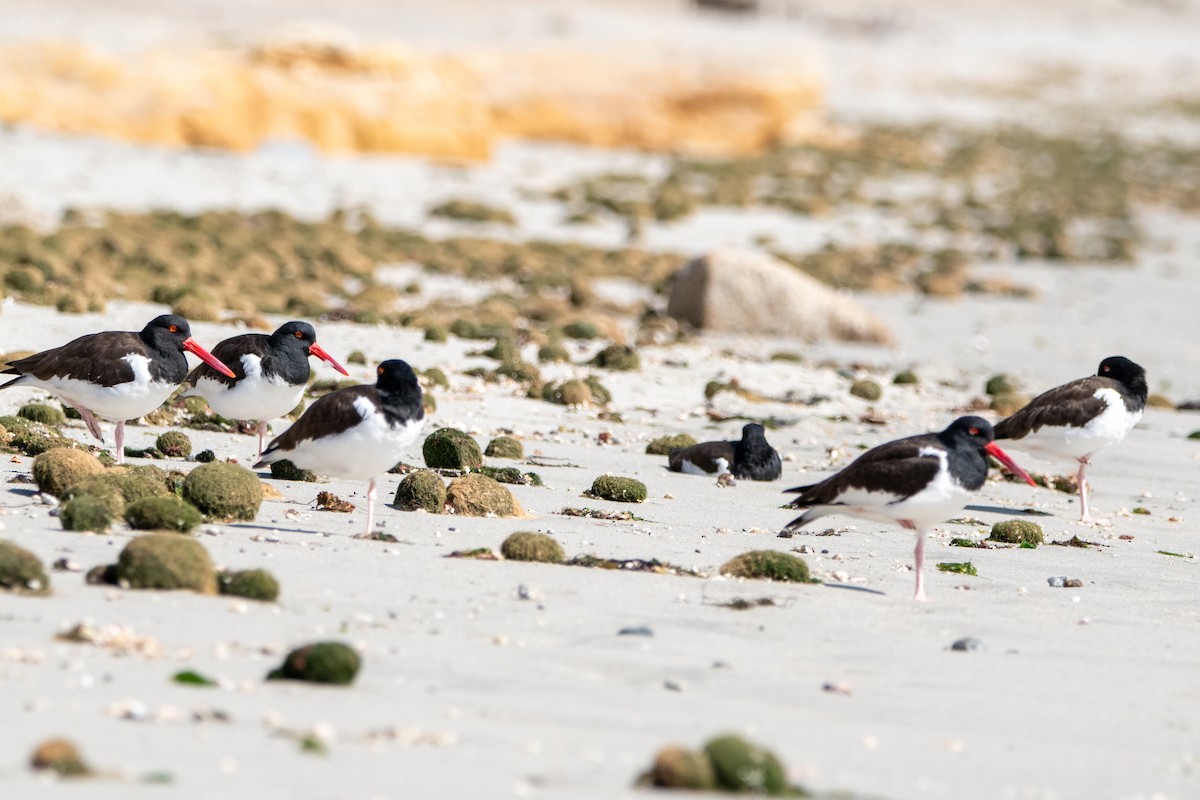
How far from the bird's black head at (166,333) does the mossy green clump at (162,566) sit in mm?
2688

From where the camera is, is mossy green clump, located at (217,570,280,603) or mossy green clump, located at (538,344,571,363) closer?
mossy green clump, located at (217,570,280,603)

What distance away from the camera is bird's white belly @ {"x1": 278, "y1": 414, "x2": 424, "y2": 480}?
7.43 meters

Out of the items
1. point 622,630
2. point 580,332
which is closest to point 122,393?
point 622,630

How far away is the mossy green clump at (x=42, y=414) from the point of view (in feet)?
32.0

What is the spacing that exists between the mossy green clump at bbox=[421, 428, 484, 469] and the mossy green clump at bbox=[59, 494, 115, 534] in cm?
280

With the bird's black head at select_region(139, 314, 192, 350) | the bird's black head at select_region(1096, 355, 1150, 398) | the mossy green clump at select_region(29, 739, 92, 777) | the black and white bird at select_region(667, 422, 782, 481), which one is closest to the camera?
the mossy green clump at select_region(29, 739, 92, 777)

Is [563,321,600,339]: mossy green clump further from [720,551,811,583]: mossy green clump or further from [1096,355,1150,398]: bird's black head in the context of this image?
[720,551,811,583]: mossy green clump

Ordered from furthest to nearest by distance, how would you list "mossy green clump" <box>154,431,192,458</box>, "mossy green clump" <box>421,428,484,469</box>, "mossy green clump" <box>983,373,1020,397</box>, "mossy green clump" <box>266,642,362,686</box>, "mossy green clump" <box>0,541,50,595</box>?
1. "mossy green clump" <box>983,373,1020,397</box>
2. "mossy green clump" <box>421,428,484,469</box>
3. "mossy green clump" <box>154,431,192,458</box>
4. "mossy green clump" <box>0,541,50,595</box>
5. "mossy green clump" <box>266,642,362,686</box>

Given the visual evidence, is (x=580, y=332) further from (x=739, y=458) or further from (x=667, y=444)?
(x=739, y=458)

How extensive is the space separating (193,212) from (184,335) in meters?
16.0

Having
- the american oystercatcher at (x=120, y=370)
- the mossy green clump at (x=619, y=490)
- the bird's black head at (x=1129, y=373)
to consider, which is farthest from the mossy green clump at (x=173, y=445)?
the bird's black head at (x=1129, y=373)

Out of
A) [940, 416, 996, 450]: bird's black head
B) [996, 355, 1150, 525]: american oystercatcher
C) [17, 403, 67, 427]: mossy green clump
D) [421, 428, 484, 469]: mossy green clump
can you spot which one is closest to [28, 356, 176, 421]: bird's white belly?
[17, 403, 67, 427]: mossy green clump

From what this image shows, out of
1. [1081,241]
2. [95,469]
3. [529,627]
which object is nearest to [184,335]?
[95,469]

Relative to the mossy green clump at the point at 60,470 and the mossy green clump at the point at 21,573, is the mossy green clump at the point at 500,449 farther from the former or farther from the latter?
the mossy green clump at the point at 21,573
